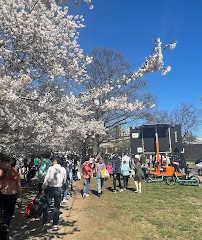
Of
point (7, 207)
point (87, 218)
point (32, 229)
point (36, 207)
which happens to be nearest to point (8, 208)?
point (7, 207)

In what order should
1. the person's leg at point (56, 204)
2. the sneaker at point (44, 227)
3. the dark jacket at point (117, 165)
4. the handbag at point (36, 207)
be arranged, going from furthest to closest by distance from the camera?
1. the dark jacket at point (117, 165)
2. the handbag at point (36, 207)
3. the person's leg at point (56, 204)
4. the sneaker at point (44, 227)

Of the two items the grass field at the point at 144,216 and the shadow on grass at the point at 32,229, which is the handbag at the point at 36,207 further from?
the grass field at the point at 144,216

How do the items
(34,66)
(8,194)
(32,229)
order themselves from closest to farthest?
(8,194) → (32,229) → (34,66)

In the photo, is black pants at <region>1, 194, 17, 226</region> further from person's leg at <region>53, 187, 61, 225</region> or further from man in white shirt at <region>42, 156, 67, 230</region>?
person's leg at <region>53, 187, 61, 225</region>

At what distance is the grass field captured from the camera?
470cm

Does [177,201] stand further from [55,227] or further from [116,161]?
[55,227]

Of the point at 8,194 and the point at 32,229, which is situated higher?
the point at 8,194

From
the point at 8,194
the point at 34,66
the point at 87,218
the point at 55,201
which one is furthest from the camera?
the point at 34,66

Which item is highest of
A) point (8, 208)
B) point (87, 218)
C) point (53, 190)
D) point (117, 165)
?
point (117, 165)

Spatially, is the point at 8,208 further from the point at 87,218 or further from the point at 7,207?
the point at 87,218

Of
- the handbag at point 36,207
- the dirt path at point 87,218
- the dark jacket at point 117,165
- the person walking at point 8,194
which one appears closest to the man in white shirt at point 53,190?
the handbag at point 36,207

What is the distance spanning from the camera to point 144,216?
234 inches

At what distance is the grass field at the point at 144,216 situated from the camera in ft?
15.4

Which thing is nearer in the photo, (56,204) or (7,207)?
(7,207)
